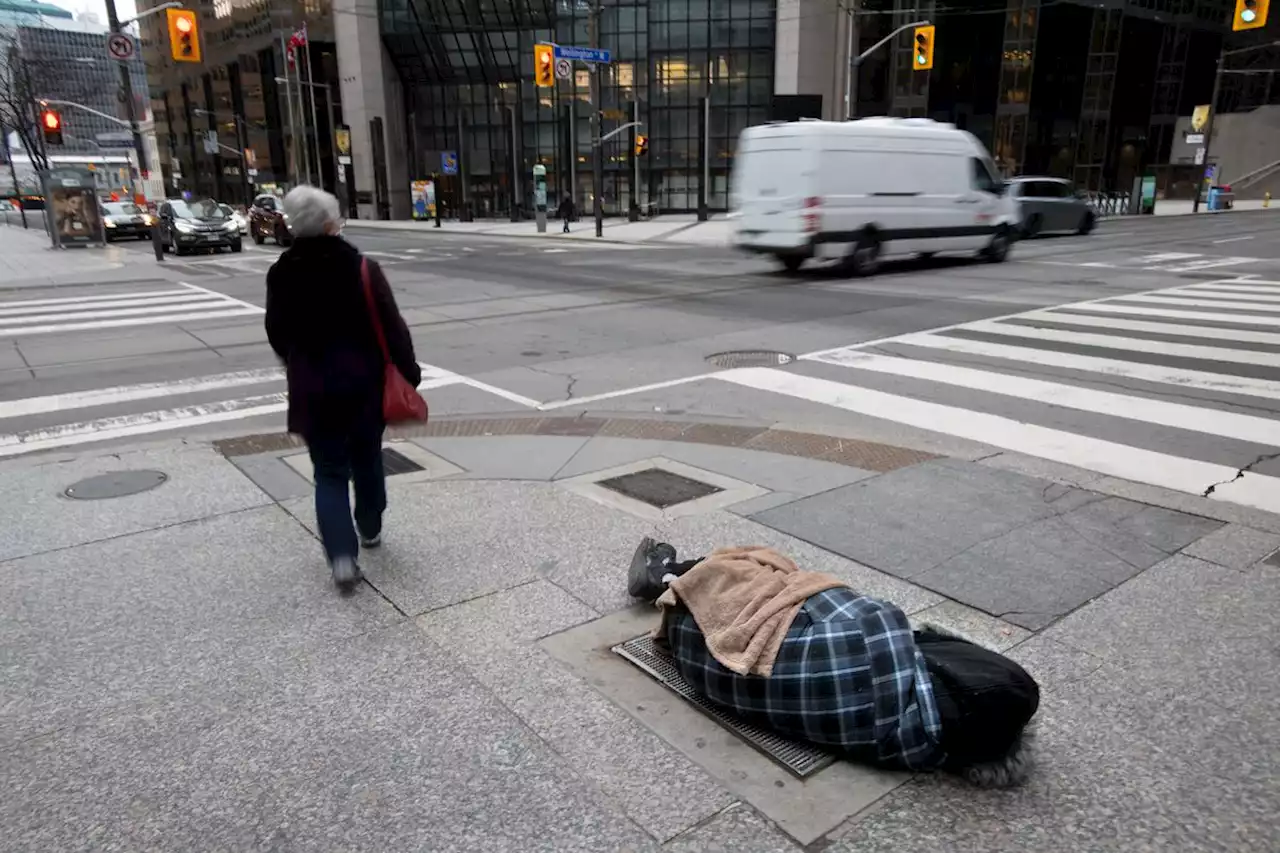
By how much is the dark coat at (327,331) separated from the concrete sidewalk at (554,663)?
0.89 m

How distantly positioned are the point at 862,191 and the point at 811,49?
3344 centimetres

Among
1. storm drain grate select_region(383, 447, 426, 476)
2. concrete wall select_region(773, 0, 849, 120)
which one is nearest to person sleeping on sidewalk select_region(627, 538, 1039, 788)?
storm drain grate select_region(383, 447, 426, 476)

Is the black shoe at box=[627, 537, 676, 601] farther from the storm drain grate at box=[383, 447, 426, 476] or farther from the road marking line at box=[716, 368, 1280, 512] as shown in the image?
the road marking line at box=[716, 368, 1280, 512]

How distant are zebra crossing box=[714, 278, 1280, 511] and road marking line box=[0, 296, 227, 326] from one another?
10435mm

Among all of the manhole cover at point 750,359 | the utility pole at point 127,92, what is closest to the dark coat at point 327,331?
the manhole cover at point 750,359

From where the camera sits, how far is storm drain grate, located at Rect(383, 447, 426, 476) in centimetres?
612

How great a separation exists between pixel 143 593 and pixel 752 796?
3.07 metres

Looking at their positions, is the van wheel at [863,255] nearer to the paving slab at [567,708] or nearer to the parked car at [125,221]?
the paving slab at [567,708]

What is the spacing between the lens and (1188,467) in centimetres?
596

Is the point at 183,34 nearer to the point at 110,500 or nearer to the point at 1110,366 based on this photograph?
the point at 110,500

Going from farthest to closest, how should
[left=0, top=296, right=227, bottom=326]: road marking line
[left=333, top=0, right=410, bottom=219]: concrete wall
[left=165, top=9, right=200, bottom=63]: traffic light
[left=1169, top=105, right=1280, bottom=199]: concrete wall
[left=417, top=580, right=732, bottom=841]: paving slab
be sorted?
[left=1169, top=105, right=1280, bottom=199]: concrete wall < [left=333, top=0, right=410, bottom=219]: concrete wall < [left=165, top=9, right=200, bottom=63]: traffic light < [left=0, top=296, right=227, bottom=326]: road marking line < [left=417, top=580, right=732, bottom=841]: paving slab

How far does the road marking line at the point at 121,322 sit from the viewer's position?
12.9 meters

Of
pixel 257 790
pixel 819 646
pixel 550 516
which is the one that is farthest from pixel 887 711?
pixel 550 516

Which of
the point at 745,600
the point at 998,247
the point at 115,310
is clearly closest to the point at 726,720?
the point at 745,600
